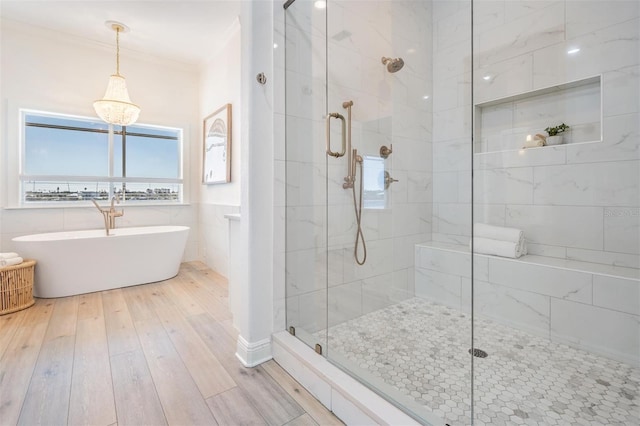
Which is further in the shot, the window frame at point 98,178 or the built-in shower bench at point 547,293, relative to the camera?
the window frame at point 98,178

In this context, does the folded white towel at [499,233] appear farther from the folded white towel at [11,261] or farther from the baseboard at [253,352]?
the folded white towel at [11,261]

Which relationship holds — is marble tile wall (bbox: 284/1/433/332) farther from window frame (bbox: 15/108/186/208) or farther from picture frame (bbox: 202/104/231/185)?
window frame (bbox: 15/108/186/208)

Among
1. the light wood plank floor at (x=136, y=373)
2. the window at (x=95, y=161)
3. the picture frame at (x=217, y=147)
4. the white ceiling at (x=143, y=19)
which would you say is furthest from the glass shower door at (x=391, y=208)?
the window at (x=95, y=161)

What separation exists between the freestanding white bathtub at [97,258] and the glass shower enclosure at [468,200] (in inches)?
88.4

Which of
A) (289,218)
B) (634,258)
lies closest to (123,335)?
(289,218)

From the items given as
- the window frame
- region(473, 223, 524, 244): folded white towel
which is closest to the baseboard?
region(473, 223, 524, 244): folded white towel

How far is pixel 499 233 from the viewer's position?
2.44m

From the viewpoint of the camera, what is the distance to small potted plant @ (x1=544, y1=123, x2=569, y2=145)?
2.34 m

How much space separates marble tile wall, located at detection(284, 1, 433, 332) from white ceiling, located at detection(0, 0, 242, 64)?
5.46 feet

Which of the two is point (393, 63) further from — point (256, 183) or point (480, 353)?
point (480, 353)

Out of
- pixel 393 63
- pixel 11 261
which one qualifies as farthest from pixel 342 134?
pixel 11 261

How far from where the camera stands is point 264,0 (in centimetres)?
183

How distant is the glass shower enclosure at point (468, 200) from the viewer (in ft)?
5.66

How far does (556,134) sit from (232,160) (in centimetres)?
316
